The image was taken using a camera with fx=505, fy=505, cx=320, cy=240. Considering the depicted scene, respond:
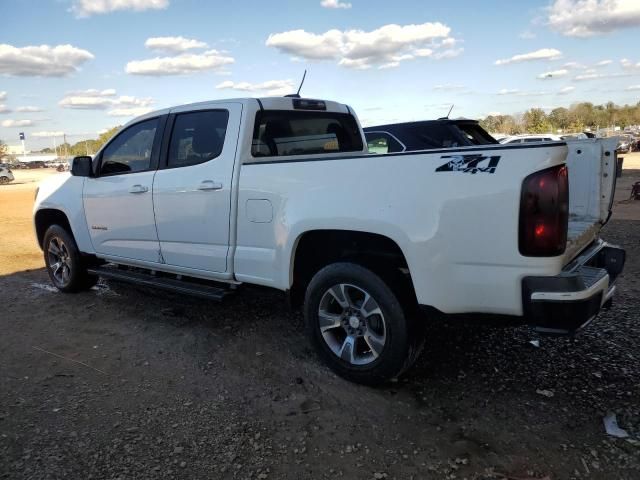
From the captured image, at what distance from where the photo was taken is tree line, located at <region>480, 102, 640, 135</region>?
79.1m

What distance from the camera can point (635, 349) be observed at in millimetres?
3754

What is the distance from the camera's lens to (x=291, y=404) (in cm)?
321

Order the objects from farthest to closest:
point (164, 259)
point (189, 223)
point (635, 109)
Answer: point (635, 109) → point (164, 259) → point (189, 223)

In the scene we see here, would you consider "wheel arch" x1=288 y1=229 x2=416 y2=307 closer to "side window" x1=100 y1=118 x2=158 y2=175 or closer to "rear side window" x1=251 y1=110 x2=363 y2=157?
"rear side window" x1=251 y1=110 x2=363 y2=157

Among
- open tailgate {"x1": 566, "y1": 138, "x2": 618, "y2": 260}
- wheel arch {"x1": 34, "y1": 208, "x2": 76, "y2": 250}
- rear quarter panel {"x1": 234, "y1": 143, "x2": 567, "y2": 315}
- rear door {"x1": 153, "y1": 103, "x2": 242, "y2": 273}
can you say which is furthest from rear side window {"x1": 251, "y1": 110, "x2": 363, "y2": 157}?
wheel arch {"x1": 34, "y1": 208, "x2": 76, "y2": 250}

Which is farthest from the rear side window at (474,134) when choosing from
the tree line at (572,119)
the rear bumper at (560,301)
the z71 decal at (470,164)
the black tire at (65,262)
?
the tree line at (572,119)

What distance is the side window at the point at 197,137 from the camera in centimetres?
412

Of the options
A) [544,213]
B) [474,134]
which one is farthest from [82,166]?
[474,134]

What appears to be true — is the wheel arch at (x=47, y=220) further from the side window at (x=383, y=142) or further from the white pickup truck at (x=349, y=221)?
the side window at (x=383, y=142)

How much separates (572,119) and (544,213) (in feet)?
293

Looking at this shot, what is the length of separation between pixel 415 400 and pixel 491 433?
1.72ft

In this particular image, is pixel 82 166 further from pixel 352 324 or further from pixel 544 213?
pixel 544 213

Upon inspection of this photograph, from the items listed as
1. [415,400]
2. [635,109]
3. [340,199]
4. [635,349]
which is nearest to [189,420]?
[415,400]

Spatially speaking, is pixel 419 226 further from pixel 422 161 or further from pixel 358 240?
pixel 358 240
